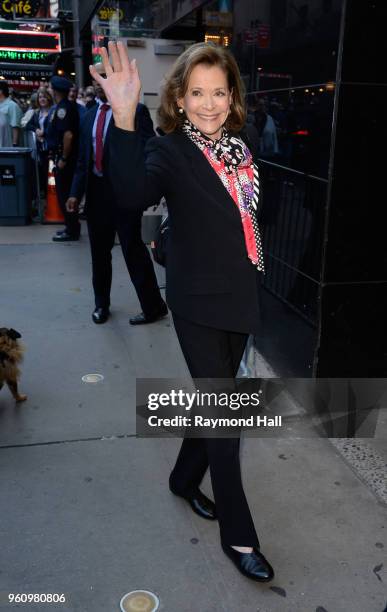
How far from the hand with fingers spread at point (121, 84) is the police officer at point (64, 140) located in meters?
6.52

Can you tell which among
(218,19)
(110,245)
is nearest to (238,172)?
(110,245)

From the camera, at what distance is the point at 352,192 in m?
3.37

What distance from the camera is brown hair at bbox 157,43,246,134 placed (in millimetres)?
2279

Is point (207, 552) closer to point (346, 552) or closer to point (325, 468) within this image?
point (346, 552)

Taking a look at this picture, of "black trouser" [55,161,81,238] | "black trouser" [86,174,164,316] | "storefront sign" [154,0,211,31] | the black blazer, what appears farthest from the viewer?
"black trouser" [55,161,81,238]

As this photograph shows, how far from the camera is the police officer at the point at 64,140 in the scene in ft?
27.5

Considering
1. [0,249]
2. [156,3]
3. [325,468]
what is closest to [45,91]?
[156,3]

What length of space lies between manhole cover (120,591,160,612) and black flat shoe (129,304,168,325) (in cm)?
321

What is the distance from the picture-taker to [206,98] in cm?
230

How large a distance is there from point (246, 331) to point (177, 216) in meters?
0.55

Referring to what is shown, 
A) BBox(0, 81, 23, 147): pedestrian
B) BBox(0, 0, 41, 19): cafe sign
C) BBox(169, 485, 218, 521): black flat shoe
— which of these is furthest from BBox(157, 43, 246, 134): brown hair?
BBox(0, 0, 41, 19): cafe sign

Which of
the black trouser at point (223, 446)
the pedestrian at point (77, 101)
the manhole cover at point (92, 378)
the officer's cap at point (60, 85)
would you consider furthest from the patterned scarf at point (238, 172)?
the pedestrian at point (77, 101)

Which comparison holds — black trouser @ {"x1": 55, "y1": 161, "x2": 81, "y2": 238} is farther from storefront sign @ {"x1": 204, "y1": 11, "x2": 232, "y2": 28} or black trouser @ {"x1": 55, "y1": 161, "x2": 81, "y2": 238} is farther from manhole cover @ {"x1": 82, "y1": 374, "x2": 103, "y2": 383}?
manhole cover @ {"x1": 82, "y1": 374, "x2": 103, "y2": 383}

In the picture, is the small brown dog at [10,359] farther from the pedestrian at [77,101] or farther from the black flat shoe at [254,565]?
the pedestrian at [77,101]
